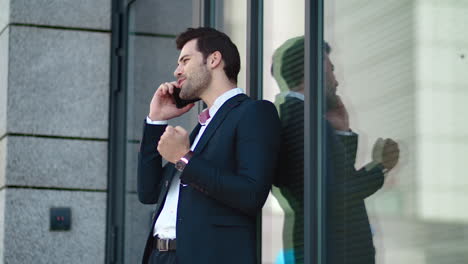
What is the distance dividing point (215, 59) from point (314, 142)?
0.66 meters

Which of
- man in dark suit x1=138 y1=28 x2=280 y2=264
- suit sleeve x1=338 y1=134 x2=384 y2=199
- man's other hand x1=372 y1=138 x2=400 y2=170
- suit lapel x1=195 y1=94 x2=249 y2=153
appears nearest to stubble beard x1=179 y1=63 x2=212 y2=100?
man in dark suit x1=138 y1=28 x2=280 y2=264

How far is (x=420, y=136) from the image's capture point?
4078mm

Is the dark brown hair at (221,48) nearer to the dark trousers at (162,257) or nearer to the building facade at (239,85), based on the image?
the building facade at (239,85)

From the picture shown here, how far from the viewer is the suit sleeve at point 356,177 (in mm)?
4359

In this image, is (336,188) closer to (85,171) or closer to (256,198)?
(256,198)

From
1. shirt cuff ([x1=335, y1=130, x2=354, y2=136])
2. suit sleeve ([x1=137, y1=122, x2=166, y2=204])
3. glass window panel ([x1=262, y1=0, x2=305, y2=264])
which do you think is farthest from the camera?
suit sleeve ([x1=137, y1=122, x2=166, y2=204])

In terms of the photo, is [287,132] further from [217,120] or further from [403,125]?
[403,125]

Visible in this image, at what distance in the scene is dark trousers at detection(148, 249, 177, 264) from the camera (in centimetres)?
478

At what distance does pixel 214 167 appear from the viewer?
4.61m

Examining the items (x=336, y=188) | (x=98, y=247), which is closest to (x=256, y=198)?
(x=336, y=188)

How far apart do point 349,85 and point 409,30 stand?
0.46 metres

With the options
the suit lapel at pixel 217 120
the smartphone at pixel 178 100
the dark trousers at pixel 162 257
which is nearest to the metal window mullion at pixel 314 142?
the suit lapel at pixel 217 120

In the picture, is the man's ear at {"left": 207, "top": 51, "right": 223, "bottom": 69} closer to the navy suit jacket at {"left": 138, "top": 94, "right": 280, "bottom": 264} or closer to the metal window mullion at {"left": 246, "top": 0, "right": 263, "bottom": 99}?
the navy suit jacket at {"left": 138, "top": 94, "right": 280, "bottom": 264}

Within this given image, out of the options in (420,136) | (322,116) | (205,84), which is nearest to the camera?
(420,136)
